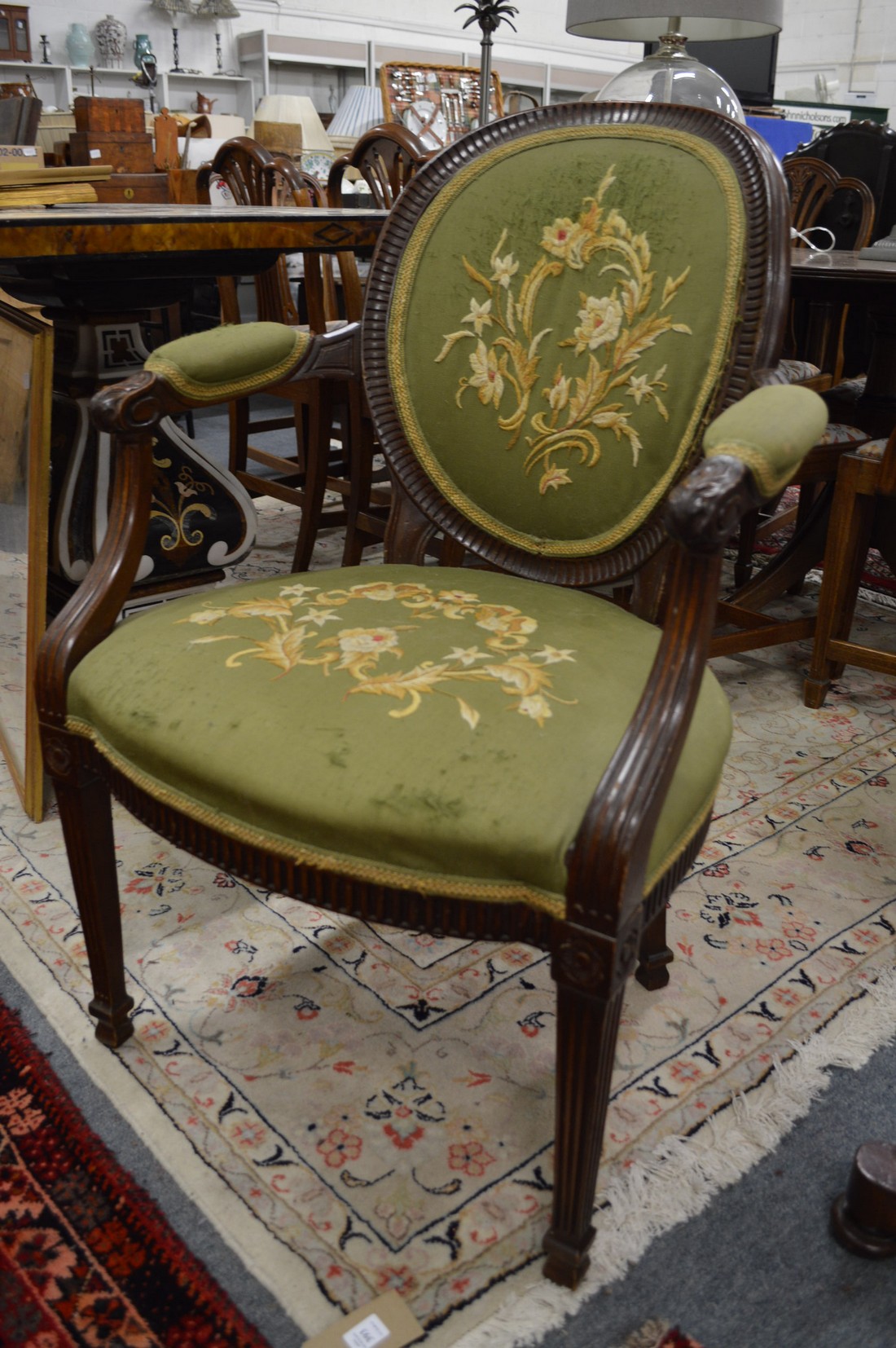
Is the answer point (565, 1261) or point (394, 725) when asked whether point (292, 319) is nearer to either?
point (394, 725)

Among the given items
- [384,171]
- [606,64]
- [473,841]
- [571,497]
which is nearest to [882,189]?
[384,171]

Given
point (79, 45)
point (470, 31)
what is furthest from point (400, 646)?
point (470, 31)

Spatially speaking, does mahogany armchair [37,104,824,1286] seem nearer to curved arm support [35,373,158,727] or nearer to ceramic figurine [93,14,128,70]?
curved arm support [35,373,158,727]

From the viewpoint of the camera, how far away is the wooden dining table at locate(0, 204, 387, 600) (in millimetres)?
1540

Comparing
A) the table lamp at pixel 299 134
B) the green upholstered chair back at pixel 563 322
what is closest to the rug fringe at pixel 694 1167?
the green upholstered chair back at pixel 563 322

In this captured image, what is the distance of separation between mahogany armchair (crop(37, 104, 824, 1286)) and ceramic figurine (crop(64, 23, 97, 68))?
19.8 feet

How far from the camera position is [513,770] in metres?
0.77

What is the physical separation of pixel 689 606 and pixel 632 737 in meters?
0.10

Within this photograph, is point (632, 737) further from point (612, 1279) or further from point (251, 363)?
point (251, 363)

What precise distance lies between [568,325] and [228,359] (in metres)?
0.36

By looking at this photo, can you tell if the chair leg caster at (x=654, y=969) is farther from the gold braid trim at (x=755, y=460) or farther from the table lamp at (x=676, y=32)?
the table lamp at (x=676, y=32)

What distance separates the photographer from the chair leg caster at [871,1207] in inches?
35.5

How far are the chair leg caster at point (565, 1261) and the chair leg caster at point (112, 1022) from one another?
520 millimetres

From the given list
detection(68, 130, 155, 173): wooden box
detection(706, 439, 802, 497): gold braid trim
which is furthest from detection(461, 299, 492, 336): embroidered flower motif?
detection(68, 130, 155, 173): wooden box
